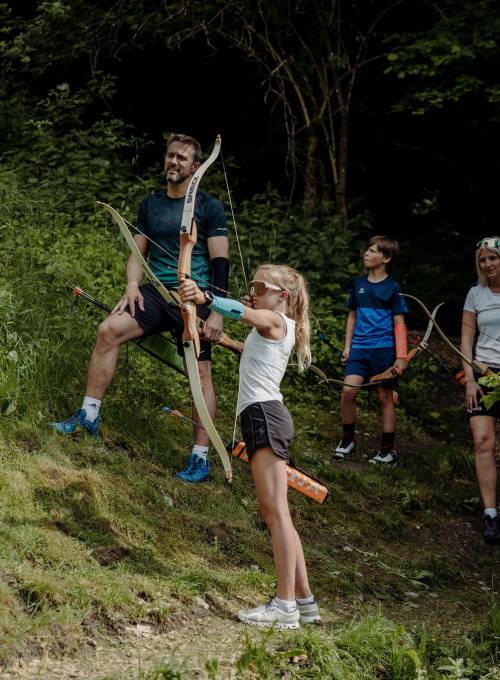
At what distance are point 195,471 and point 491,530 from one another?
2017 millimetres

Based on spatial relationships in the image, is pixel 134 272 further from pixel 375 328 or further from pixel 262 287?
pixel 375 328

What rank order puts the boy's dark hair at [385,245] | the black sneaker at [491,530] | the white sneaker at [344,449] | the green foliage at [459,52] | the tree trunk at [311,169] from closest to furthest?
the black sneaker at [491,530]
the boy's dark hair at [385,245]
the white sneaker at [344,449]
the green foliage at [459,52]
the tree trunk at [311,169]

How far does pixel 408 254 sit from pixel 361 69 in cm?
250

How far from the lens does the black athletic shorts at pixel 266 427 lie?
4188mm

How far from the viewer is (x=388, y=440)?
719cm

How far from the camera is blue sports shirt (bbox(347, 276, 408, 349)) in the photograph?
22.9 ft

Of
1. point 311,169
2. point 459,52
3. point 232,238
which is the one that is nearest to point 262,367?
point 232,238

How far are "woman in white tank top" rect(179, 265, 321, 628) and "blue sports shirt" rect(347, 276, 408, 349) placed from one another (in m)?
2.68

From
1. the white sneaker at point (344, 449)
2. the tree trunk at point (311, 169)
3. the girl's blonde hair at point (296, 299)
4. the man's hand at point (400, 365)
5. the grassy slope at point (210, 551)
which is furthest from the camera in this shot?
the tree trunk at point (311, 169)

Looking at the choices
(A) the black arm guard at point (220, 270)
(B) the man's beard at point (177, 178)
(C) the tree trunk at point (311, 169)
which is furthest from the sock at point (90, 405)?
(C) the tree trunk at point (311, 169)

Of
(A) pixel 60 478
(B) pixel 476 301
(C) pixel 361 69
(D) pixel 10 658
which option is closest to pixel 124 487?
(A) pixel 60 478

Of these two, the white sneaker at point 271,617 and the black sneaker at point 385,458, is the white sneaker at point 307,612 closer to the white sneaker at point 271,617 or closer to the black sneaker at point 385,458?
the white sneaker at point 271,617

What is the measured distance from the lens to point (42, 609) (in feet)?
12.5

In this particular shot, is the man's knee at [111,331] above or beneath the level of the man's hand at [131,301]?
beneath
